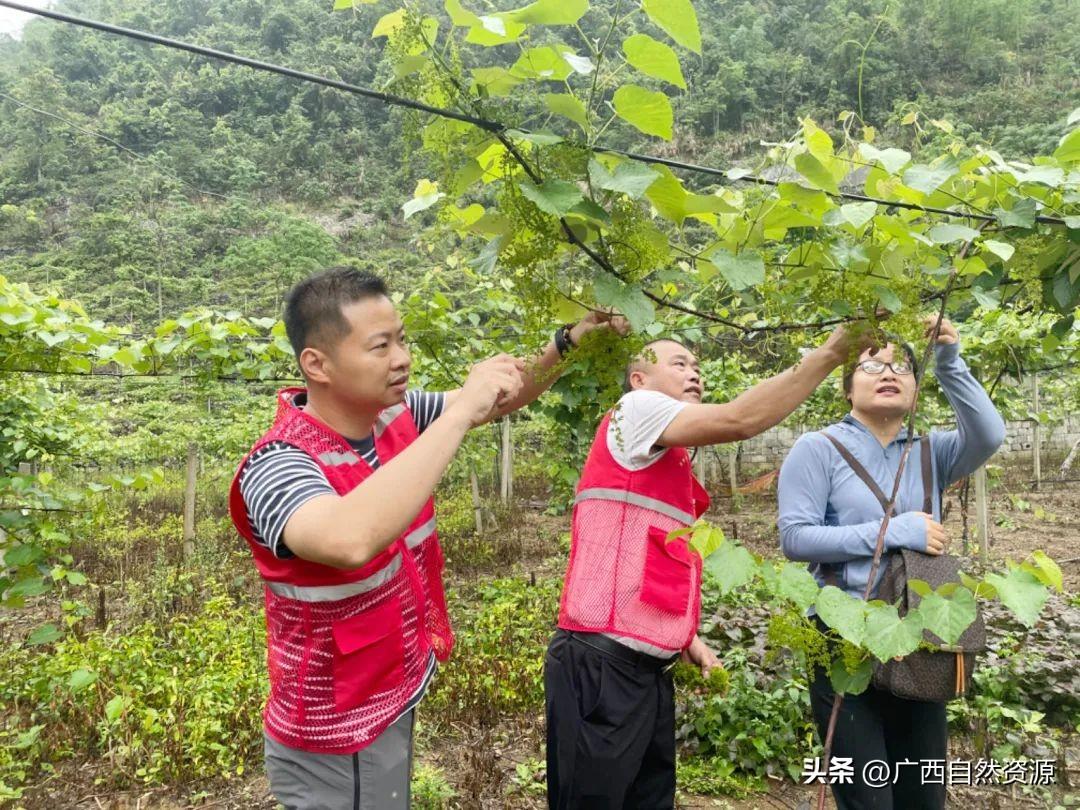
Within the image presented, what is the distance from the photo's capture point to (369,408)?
148 centimetres

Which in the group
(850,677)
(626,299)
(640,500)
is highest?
(626,299)

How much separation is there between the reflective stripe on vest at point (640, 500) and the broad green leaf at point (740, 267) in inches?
31.0

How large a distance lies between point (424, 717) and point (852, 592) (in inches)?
105

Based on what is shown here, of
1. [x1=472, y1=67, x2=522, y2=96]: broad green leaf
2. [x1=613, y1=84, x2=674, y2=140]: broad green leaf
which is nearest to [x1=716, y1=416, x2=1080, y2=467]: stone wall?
[x1=613, y1=84, x2=674, y2=140]: broad green leaf

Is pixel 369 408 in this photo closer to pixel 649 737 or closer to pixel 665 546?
pixel 665 546

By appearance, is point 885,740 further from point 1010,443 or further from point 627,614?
point 1010,443

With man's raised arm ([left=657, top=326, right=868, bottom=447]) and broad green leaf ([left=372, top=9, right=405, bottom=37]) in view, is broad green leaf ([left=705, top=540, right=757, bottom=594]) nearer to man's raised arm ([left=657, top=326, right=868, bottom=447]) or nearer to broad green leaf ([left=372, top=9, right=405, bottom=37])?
man's raised arm ([left=657, top=326, right=868, bottom=447])

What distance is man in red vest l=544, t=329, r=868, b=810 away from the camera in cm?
177

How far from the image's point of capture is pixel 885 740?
190cm

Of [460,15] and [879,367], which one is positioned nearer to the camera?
[460,15]

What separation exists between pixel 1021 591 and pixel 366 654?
1.14 meters

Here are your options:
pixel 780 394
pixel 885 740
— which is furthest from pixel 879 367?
pixel 885 740

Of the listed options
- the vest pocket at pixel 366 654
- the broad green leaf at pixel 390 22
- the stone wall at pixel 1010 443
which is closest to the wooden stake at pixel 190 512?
the vest pocket at pixel 366 654

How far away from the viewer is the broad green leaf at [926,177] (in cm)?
117
